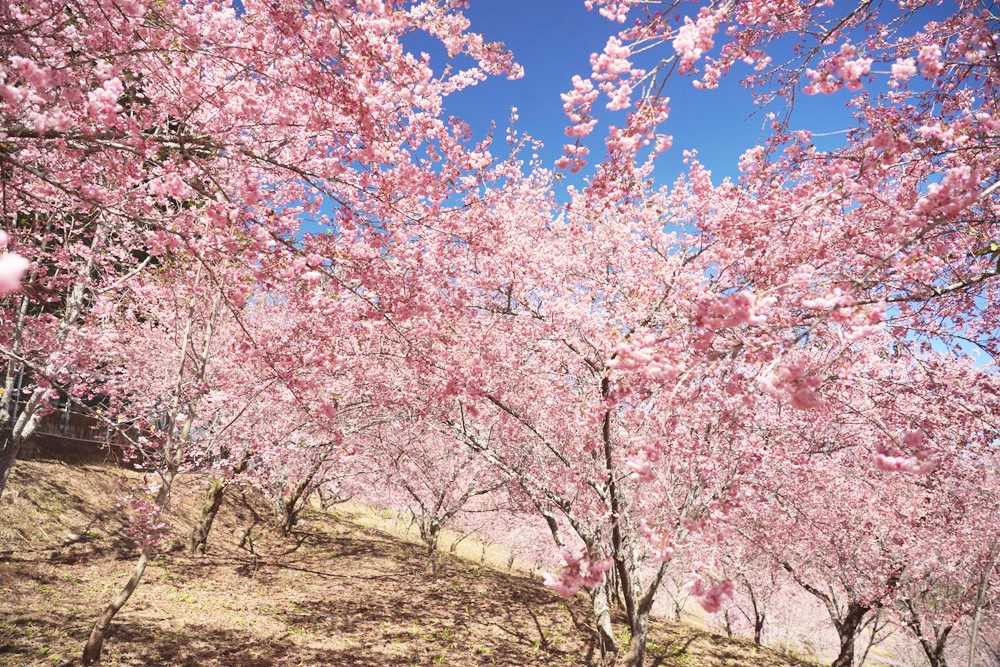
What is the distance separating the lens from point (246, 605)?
35.1 feet

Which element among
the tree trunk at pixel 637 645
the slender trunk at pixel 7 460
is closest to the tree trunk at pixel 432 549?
the tree trunk at pixel 637 645

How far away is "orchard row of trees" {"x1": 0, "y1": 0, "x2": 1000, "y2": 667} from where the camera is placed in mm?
3383

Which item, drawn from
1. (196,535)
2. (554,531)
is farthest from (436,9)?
(196,535)

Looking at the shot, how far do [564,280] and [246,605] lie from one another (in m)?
9.49

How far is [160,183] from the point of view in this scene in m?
3.77

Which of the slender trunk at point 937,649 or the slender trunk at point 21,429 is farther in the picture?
the slender trunk at point 937,649

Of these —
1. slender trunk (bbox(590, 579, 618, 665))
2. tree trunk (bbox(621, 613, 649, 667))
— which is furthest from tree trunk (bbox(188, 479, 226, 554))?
tree trunk (bbox(621, 613, 649, 667))

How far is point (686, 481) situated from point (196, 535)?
12621mm

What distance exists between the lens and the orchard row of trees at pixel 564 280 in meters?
3.38

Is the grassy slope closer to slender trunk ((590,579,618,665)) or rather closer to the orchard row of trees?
the orchard row of trees

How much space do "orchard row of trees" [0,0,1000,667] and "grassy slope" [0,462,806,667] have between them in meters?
1.32

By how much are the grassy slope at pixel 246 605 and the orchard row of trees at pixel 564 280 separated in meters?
1.32

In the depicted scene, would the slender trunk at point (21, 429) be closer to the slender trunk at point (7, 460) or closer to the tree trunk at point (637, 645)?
the slender trunk at point (7, 460)

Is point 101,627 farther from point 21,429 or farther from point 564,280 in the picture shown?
point 564,280
